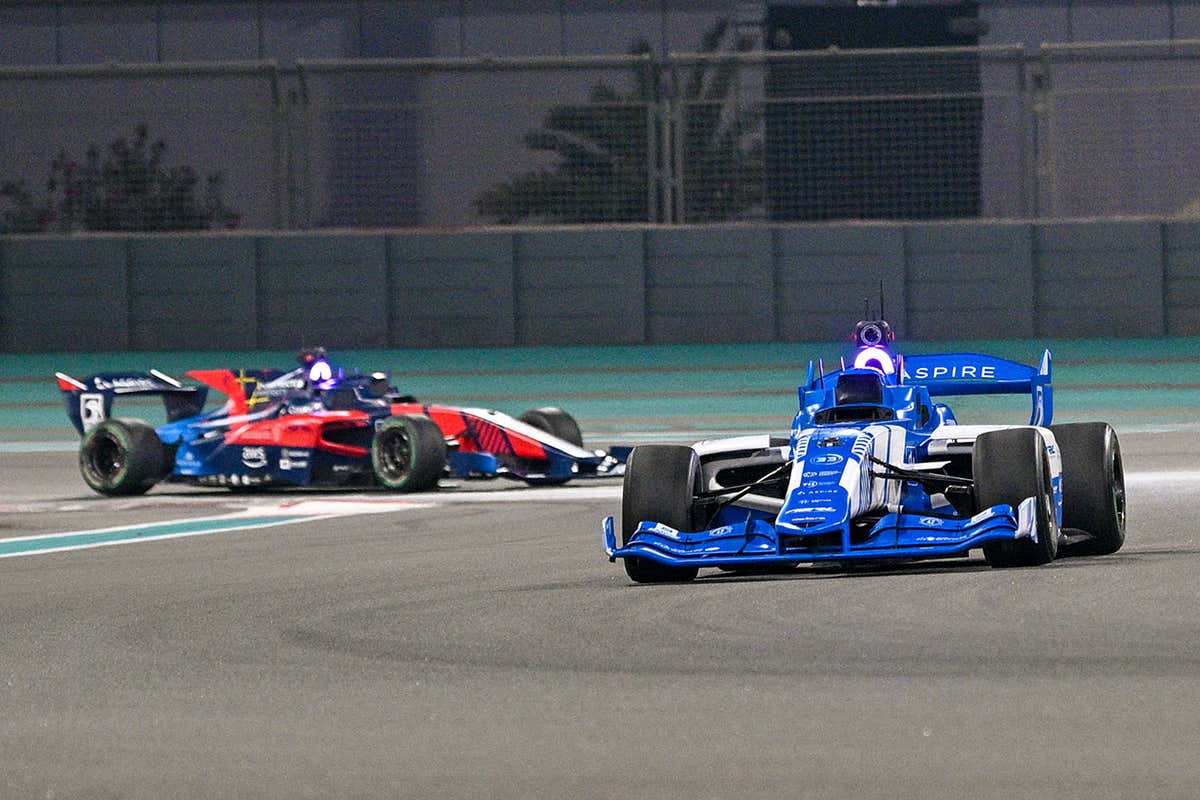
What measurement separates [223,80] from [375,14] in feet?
8.17

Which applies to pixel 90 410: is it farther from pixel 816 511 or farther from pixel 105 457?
pixel 816 511

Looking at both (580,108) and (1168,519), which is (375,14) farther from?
(1168,519)

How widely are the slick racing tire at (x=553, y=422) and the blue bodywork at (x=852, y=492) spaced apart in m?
5.60

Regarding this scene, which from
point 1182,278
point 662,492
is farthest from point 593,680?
point 1182,278

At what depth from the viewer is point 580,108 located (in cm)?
2236

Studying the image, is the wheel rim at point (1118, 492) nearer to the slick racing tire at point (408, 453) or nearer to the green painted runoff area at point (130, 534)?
the green painted runoff area at point (130, 534)

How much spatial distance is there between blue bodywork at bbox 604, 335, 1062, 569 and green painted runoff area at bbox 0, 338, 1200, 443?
11555mm

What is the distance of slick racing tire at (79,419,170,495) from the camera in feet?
47.5

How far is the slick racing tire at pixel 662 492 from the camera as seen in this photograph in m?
8.21

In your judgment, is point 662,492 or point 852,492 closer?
point 852,492

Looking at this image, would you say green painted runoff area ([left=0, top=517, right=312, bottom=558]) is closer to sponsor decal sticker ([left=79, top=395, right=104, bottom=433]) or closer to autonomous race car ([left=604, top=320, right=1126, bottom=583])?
sponsor decal sticker ([left=79, top=395, right=104, bottom=433])

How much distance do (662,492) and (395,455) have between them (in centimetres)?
577

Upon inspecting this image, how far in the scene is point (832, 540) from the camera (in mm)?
7938

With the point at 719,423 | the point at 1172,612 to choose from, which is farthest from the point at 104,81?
the point at 1172,612
